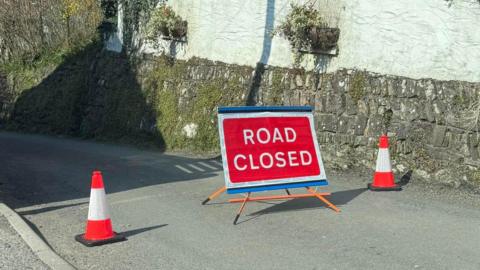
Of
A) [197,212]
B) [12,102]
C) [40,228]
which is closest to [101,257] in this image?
[40,228]

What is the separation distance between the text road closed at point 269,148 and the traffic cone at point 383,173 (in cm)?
147

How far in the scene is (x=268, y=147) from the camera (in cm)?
834

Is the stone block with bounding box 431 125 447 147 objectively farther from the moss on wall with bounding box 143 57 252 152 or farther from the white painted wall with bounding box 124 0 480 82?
the moss on wall with bounding box 143 57 252 152

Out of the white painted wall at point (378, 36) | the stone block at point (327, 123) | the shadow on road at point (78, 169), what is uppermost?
the white painted wall at point (378, 36)

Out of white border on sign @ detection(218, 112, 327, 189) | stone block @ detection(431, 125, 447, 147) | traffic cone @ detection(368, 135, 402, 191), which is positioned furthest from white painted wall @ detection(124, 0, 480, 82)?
white border on sign @ detection(218, 112, 327, 189)

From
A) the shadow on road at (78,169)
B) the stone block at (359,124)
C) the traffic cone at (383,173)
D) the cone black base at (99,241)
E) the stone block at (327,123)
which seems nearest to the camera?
the cone black base at (99,241)

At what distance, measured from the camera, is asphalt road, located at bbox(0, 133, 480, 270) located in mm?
6391

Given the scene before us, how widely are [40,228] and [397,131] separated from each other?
19.9 ft

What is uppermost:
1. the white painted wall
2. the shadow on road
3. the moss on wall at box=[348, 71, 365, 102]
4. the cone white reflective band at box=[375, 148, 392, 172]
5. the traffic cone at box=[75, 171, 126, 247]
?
the white painted wall

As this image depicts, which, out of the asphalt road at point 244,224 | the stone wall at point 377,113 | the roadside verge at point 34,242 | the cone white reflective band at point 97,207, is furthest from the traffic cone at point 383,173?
the roadside verge at point 34,242

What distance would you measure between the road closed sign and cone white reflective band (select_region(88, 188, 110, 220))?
153 centimetres

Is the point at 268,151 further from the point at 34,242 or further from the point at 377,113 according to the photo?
the point at 377,113

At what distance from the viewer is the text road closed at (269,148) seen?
319 inches

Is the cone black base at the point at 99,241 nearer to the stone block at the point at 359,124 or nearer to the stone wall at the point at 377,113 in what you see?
the stone wall at the point at 377,113
